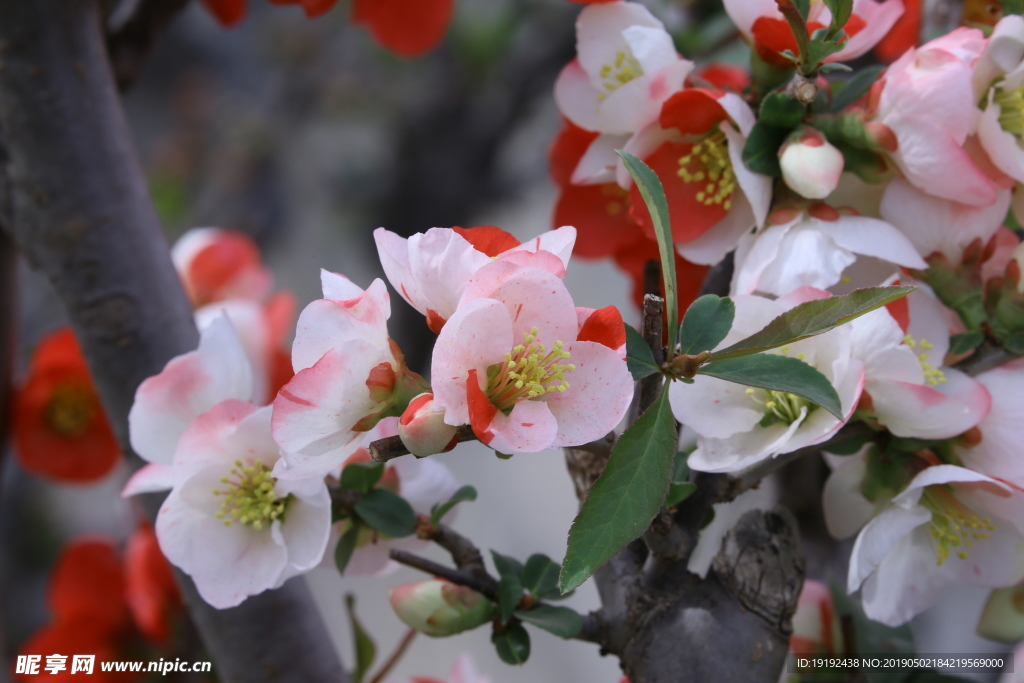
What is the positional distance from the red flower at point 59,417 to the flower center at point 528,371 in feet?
1.94

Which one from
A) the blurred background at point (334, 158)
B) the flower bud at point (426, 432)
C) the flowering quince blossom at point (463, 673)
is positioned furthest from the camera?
the blurred background at point (334, 158)

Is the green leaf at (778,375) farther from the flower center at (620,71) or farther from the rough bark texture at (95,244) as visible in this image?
the rough bark texture at (95,244)

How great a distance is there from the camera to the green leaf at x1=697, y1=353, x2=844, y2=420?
0.90 ft

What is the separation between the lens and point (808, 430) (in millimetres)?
324

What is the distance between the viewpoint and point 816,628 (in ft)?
1.63

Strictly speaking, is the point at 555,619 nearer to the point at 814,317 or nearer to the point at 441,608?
the point at 441,608

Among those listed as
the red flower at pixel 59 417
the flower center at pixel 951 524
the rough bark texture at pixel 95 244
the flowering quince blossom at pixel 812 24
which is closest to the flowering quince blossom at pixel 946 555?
the flower center at pixel 951 524

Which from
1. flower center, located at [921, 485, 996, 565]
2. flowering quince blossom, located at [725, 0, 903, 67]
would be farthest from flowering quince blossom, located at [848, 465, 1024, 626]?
flowering quince blossom, located at [725, 0, 903, 67]

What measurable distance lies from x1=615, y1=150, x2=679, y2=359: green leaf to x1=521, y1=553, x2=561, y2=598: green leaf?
14 cm

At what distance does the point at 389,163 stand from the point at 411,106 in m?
0.16

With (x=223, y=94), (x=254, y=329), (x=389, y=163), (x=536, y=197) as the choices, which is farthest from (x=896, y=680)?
(x=223, y=94)

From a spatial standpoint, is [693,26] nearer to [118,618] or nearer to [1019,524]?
[1019,524]

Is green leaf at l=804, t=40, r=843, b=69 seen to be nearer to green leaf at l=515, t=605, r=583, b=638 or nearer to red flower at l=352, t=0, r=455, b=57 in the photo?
green leaf at l=515, t=605, r=583, b=638

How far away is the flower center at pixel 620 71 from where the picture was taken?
0.41 m
